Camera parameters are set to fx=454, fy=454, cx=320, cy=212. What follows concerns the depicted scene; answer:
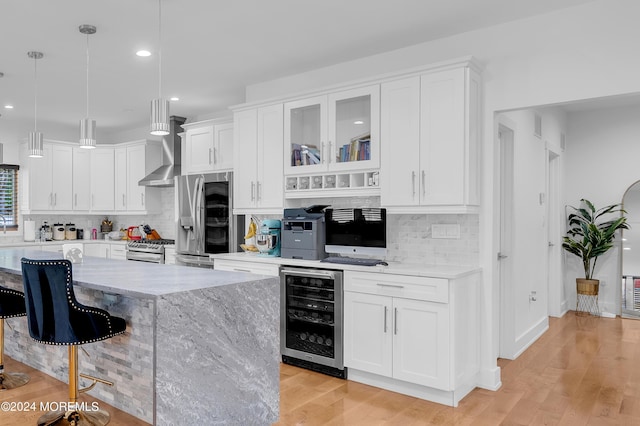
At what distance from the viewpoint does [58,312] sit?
2.41 metres

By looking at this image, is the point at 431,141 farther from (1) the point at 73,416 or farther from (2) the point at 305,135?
(1) the point at 73,416

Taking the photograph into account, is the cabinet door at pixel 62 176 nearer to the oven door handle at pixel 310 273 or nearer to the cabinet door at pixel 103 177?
the cabinet door at pixel 103 177

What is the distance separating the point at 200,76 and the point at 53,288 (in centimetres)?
300

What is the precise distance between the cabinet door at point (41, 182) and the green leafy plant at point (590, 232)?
24.5 feet

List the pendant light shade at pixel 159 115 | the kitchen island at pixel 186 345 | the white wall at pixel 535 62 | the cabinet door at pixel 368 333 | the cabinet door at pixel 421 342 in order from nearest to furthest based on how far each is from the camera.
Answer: the kitchen island at pixel 186 345, the pendant light shade at pixel 159 115, the white wall at pixel 535 62, the cabinet door at pixel 421 342, the cabinet door at pixel 368 333

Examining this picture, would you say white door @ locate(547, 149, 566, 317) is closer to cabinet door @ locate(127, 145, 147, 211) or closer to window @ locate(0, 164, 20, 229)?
cabinet door @ locate(127, 145, 147, 211)

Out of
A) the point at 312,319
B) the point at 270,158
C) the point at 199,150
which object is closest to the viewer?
the point at 312,319

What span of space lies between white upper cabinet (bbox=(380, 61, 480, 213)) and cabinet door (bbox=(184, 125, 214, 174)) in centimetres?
249

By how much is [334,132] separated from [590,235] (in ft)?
13.2

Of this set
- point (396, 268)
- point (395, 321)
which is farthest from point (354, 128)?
point (395, 321)

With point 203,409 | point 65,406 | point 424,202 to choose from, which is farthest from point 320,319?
point 65,406

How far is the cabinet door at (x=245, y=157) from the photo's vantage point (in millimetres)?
4676

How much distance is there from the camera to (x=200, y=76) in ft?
15.7

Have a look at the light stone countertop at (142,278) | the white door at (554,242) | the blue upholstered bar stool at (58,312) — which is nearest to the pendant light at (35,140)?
the light stone countertop at (142,278)
